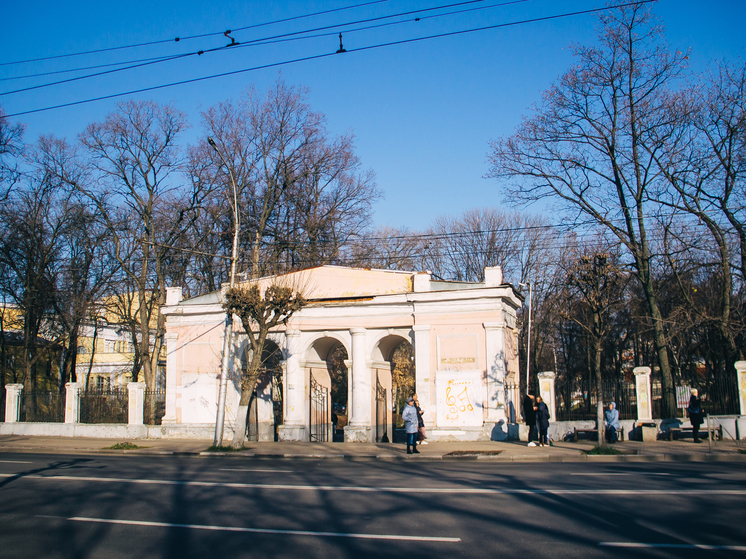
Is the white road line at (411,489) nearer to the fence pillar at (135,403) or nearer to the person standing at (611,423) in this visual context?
the person standing at (611,423)

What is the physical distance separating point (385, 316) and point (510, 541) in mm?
17252

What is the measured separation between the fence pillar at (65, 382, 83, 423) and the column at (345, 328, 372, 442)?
13.2m

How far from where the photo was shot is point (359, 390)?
24.3 meters

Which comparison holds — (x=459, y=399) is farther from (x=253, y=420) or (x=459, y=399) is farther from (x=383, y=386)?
(x=253, y=420)

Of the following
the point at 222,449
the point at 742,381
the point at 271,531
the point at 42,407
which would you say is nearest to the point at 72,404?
the point at 42,407

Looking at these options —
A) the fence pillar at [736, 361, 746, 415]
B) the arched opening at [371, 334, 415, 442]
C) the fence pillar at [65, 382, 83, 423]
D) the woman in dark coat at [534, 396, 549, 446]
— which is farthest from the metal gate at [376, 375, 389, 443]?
the fence pillar at [65, 382, 83, 423]

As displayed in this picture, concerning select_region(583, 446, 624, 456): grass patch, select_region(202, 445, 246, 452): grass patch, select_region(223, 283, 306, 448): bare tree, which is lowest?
select_region(202, 445, 246, 452): grass patch

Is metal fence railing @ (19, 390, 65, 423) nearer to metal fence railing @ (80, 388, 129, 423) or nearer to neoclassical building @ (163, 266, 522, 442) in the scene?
metal fence railing @ (80, 388, 129, 423)

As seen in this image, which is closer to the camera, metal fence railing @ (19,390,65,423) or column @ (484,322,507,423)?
column @ (484,322,507,423)

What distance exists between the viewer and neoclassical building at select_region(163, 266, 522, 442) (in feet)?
74.7

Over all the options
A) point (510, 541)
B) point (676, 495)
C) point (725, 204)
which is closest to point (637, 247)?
point (725, 204)

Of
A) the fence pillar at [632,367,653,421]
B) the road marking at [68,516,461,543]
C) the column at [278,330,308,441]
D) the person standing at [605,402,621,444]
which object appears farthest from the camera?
the column at [278,330,308,441]

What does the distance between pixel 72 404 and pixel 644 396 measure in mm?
24007

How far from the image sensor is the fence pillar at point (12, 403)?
98.3ft
